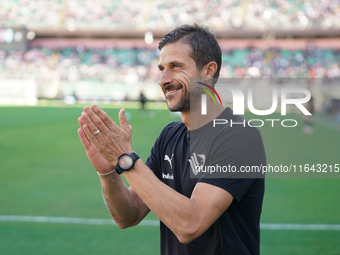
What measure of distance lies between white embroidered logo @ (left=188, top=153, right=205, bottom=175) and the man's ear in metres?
0.55

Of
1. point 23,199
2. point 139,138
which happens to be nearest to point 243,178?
point 23,199

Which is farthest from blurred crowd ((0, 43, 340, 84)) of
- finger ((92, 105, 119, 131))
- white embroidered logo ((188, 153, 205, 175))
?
finger ((92, 105, 119, 131))

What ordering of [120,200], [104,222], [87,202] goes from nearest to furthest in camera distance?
1. [120,200]
2. [104,222]
3. [87,202]

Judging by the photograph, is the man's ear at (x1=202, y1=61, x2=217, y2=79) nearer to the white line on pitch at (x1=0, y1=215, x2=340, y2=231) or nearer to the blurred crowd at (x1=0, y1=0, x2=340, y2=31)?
the white line on pitch at (x1=0, y1=215, x2=340, y2=231)

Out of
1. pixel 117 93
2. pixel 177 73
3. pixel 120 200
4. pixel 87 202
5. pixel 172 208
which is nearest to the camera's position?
pixel 172 208

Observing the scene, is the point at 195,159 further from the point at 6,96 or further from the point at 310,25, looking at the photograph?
the point at 310,25

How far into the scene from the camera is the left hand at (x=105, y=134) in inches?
90.0

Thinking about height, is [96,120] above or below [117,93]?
above

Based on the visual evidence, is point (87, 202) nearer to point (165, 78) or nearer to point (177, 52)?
point (165, 78)

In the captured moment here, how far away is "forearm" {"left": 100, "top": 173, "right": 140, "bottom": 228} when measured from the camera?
2.65 metres

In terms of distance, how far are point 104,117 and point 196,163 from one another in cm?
63

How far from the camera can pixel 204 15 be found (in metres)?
44.8

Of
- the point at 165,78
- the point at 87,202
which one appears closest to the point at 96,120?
the point at 165,78

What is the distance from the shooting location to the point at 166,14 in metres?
45.4
